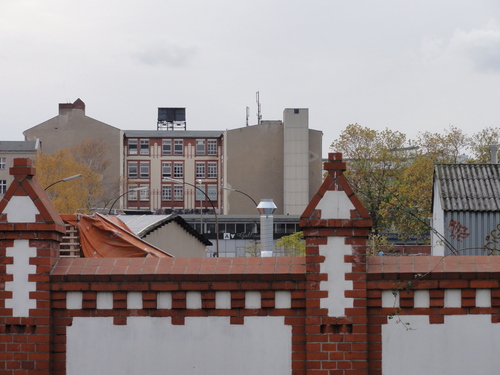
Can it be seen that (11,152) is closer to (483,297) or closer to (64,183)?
(64,183)

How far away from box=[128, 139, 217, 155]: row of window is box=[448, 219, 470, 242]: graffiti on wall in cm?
7794

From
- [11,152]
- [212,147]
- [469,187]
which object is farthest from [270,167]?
[469,187]

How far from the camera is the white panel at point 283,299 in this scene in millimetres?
10422

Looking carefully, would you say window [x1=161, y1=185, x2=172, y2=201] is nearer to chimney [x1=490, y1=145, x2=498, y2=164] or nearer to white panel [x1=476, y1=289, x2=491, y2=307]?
chimney [x1=490, y1=145, x2=498, y2=164]

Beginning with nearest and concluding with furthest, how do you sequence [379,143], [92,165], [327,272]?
1. [327,272]
2. [379,143]
3. [92,165]

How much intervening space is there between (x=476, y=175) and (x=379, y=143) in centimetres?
4806

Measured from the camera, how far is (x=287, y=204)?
9431 centimetres

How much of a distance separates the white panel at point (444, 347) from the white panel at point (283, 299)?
1.17m

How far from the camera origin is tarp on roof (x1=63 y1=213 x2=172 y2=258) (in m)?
17.2

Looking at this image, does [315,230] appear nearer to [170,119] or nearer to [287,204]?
[287,204]

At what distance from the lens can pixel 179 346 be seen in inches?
416

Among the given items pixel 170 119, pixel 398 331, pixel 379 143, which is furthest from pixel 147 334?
pixel 170 119

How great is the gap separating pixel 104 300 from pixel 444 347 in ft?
13.7

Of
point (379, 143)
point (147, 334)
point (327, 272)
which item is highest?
point (379, 143)
